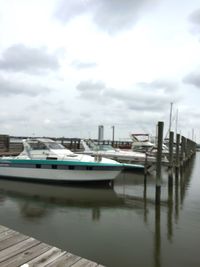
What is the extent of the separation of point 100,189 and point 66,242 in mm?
6908

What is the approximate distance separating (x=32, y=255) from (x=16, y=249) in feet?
1.21

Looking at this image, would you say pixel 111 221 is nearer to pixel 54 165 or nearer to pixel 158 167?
pixel 158 167

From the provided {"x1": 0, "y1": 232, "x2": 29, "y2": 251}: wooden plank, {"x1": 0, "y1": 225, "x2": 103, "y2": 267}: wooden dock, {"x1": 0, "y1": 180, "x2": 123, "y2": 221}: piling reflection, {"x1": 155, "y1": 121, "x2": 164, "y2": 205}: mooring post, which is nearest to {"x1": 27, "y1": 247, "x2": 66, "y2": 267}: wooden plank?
{"x1": 0, "y1": 225, "x2": 103, "y2": 267}: wooden dock

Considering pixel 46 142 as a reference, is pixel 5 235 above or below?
below

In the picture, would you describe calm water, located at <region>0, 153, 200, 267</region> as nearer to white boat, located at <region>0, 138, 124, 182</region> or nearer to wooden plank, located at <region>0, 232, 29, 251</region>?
white boat, located at <region>0, 138, 124, 182</region>

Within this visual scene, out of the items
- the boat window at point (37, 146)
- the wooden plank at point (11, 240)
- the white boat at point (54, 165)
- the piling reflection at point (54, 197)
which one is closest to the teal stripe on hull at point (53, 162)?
the white boat at point (54, 165)

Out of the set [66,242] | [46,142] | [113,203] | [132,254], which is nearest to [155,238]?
[132,254]

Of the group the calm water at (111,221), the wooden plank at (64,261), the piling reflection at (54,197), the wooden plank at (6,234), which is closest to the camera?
the wooden plank at (64,261)

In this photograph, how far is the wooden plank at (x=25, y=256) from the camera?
427cm

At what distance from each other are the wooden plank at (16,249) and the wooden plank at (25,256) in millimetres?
80

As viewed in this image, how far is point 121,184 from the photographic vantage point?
635 inches

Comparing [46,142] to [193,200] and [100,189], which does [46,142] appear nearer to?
[100,189]

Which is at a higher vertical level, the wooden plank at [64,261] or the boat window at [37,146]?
the boat window at [37,146]

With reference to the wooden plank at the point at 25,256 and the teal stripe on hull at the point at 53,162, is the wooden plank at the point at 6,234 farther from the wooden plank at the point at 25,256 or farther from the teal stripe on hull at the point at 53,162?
the teal stripe on hull at the point at 53,162
